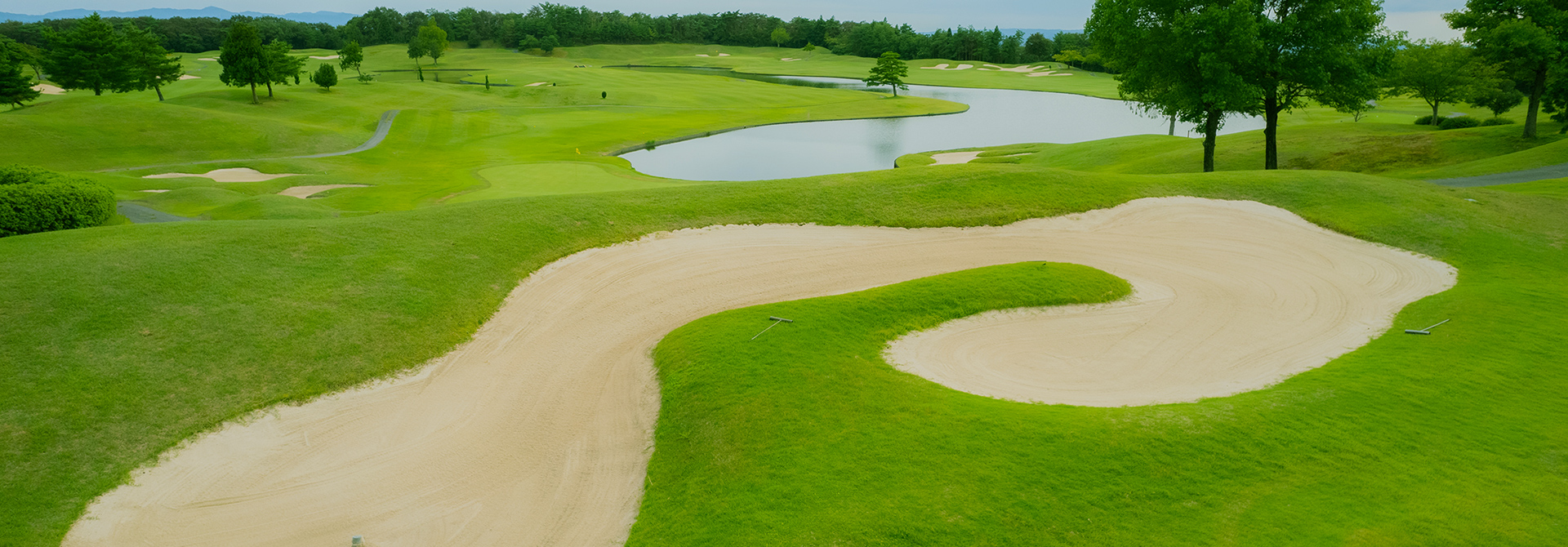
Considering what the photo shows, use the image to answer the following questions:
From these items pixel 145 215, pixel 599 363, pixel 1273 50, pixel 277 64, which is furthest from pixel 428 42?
→ pixel 599 363

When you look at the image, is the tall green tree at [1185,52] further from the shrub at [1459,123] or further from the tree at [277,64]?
the tree at [277,64]

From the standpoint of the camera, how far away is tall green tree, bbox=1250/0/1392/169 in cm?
3094

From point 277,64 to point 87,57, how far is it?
36.6ft

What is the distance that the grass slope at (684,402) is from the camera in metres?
9.12

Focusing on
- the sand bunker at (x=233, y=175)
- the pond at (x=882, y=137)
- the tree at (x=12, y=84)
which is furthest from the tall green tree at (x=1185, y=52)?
the tree at (x=12, y=84)

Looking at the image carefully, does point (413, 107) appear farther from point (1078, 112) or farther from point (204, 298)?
point (1078, 112)

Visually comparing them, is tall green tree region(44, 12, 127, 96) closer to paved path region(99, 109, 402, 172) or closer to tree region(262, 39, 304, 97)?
tree region(262, 39, 304, 97)

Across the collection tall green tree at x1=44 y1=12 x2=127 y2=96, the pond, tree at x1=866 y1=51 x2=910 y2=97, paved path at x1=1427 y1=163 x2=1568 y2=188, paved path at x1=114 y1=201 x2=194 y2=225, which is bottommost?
paved path at x1=114 y1=201 x2=194 y2=225

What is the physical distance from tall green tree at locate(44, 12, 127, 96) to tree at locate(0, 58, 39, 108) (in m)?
4.07

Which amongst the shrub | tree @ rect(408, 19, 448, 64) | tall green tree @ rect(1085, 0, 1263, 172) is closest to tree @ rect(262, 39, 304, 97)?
tree @ rect(408, 19, 448, 64)

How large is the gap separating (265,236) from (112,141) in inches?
1525

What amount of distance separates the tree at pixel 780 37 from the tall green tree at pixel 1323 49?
145120 millimetres

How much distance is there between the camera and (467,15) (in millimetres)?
157375

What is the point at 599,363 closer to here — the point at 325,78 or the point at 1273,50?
the point at 1273,50
